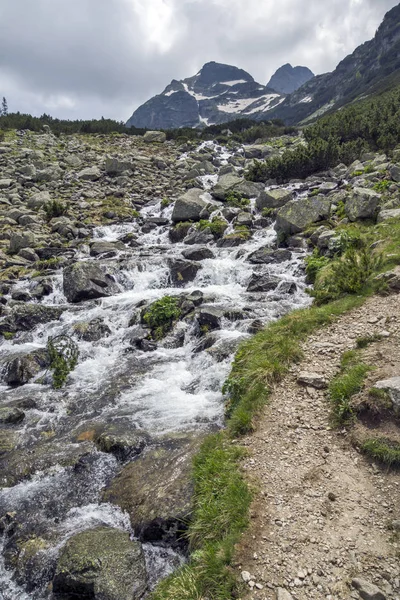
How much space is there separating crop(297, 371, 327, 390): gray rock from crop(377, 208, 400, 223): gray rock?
10.5m

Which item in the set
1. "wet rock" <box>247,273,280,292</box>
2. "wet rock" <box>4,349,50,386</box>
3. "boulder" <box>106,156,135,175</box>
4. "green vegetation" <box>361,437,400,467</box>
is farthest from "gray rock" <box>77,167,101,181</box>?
"green vegetation" <box>361,437,400,467</box>

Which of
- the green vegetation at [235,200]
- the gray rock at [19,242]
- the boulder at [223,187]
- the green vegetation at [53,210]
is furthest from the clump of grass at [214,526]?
the boulder at [223,187]

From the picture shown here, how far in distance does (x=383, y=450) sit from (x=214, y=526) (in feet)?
8.76

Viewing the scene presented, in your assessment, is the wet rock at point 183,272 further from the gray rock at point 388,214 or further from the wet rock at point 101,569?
the wet rock at point 101,569

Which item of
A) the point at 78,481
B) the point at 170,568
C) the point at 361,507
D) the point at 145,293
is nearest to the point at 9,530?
the point at 78,481

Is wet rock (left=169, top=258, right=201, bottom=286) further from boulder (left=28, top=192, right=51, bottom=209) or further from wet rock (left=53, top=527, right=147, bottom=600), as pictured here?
boulder (left=28, top=192, right=51, bottom=209)

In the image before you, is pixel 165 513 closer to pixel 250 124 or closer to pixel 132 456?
pixel 132 456

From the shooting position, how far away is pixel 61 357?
12.2 m

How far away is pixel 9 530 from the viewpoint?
21.1 ft

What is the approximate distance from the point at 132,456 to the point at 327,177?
2617 centimetres

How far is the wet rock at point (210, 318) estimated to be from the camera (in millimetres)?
13188

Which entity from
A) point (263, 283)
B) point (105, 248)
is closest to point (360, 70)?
point (105, 248)

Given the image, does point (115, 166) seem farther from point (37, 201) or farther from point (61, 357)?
point (61, 357)

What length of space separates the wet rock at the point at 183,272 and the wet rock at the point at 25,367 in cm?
741
